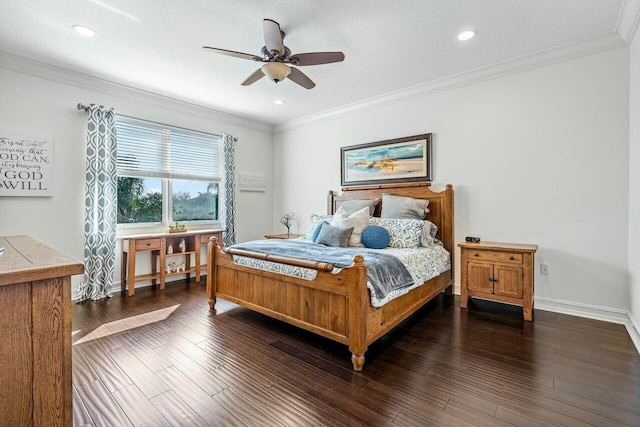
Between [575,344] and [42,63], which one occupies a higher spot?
[42,63]

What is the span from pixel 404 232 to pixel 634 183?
2019 millimetres

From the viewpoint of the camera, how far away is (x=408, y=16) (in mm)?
2541

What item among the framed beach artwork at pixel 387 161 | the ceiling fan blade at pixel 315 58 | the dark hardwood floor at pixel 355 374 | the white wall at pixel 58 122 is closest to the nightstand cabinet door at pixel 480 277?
the dark hardwood floor at pixel 355 374

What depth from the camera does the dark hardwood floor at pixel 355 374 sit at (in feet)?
5.39

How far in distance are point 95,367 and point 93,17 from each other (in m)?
2.80

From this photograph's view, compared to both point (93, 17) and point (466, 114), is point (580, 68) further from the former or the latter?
point (93, 17)

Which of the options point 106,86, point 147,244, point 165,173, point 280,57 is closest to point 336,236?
point 280,57

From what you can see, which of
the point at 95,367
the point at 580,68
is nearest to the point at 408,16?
the point at 580,68

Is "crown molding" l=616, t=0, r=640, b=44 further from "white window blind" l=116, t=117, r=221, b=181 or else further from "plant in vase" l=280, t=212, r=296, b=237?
"white window blind" l=116, t=117, r=221, b=181

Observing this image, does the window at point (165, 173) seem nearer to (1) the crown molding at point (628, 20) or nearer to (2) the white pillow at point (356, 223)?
(2) the white pillow at point (356, 223)

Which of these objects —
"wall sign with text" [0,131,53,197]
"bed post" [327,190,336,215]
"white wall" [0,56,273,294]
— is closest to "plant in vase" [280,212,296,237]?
"bed post" [327,190,336,215]

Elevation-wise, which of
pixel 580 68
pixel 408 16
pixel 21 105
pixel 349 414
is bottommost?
pixel 349 414

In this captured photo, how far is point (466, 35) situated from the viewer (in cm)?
282

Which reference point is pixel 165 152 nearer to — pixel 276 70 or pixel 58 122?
pixel 58 122
